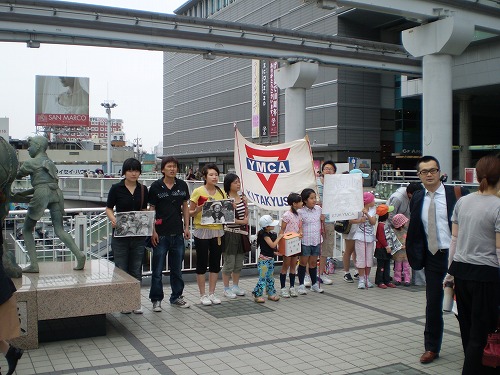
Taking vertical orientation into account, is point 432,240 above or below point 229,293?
above

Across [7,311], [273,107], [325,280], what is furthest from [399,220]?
[273,107]

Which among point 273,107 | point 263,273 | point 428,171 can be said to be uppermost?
point 273,107

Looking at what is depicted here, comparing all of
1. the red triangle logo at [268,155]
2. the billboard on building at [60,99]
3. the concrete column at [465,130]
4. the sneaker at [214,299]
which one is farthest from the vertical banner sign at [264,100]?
the sneaker at [214,299]

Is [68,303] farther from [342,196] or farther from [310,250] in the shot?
[342,196]

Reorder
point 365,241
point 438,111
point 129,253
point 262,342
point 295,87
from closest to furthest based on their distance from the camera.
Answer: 1. point 262,342
2. point 129,253
3. point 365,241
4. point 438,111
5. point 295,87

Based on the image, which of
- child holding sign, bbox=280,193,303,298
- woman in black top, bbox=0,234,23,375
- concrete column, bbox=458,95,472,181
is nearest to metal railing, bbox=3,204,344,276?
child holding sign, bbox=280,193,303,298

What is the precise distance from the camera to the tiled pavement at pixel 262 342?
5.48 m

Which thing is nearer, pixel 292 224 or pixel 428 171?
pixel 428 171

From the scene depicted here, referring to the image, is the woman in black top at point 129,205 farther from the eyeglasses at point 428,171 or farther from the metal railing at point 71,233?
the eyeglasses at point 428,171

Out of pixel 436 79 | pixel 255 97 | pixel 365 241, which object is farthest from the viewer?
pixel 255 97

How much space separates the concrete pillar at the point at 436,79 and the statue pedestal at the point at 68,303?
13.6 m

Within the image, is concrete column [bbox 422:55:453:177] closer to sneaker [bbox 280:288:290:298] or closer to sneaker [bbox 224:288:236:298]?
sneaker [bbox 280:288:290:298]

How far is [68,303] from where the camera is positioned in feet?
20.2

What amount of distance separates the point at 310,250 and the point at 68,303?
3944 millimetres
